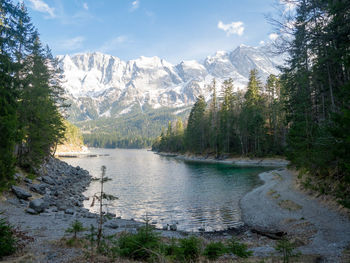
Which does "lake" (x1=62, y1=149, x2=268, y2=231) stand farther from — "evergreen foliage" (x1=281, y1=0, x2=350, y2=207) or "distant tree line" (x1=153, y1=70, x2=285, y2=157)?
"distant tree line" (x1=153, y1=70, x2=285, y2=157)

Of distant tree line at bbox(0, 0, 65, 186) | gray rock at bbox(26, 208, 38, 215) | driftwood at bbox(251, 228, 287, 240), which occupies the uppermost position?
distant tree line at bbox(0, 0, 65, 186)

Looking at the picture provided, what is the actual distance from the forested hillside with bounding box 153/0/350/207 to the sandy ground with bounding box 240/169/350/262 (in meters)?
1.40

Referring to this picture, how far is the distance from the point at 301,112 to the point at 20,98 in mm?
30535

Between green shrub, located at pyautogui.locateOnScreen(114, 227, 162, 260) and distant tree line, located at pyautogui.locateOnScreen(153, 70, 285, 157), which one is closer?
green shrub, located at pyautogui.locateOnScreen(114, 227, 162, 260)

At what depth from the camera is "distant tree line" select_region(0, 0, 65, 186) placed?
41.4ft

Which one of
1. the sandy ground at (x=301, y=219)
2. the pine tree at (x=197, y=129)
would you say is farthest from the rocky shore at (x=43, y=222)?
the pine tree at (x=197, y=129)

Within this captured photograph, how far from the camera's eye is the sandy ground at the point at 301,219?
8.45 metres

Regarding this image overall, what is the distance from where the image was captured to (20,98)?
21.6m

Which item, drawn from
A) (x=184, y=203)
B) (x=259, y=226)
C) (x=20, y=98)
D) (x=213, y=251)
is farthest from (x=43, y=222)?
(x=20, y=98)

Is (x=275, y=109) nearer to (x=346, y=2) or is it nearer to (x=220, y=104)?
(x=220, y=104)

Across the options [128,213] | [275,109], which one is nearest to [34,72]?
[128,213]

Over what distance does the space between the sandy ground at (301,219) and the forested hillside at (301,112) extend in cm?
140

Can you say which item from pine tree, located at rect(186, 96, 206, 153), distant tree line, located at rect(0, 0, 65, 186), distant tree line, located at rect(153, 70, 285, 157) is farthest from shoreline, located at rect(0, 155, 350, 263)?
pine tree, located at rect(186, 96, 206, 153)

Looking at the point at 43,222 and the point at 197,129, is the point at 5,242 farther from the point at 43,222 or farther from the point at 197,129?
the point at 197,129
